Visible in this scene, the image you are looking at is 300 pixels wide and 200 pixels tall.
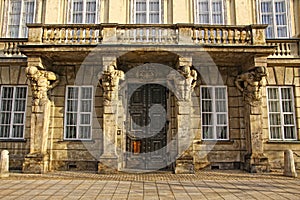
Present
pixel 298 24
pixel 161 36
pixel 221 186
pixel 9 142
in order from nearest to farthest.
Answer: pixel 221 186
pixel 161 36
pixel 9 142
pixel 298 24

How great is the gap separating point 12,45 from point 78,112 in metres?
4.24

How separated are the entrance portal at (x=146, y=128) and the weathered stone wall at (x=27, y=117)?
4.41 metres

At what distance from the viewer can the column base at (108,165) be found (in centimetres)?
1082

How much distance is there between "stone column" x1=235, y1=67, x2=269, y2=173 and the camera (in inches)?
435

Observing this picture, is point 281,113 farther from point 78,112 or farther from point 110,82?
point 78,112

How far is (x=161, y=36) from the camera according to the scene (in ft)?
37.1

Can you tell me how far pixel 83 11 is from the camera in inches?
527

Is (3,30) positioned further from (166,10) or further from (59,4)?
(166,10)

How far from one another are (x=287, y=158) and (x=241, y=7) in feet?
23.5

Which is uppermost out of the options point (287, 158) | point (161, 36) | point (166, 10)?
point (166, 10)

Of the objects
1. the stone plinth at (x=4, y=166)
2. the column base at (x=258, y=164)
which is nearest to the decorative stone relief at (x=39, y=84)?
the stone plinth at (x=4, y=166)

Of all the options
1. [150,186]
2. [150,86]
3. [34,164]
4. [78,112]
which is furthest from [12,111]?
[150,186]

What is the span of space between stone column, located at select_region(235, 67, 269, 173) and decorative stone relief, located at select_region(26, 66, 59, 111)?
8.14 m

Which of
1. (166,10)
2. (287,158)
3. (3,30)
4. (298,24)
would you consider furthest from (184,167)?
(3,30)
